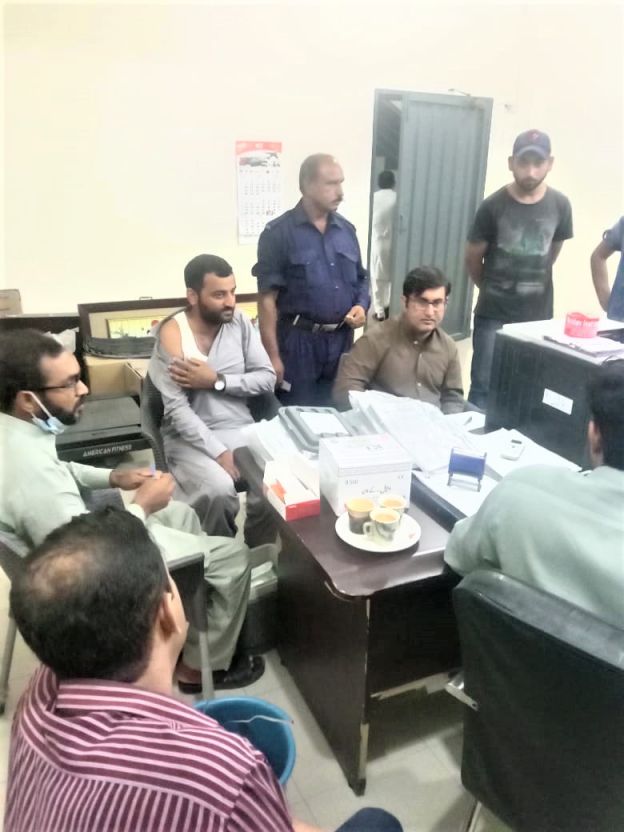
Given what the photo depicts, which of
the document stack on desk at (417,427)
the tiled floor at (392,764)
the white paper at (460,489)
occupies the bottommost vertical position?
the tiled floor at (392,764)

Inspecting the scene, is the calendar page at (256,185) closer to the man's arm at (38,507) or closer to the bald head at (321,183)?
the bald head at (321,183)

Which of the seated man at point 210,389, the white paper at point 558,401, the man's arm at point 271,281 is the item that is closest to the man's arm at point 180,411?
the seated man at point 210,389

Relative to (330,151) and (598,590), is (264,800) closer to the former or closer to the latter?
(598,590)

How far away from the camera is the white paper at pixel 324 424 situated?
1702 millimetres

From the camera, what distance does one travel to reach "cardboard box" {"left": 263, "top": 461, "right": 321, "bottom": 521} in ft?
4.70

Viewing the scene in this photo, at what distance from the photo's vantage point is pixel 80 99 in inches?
128

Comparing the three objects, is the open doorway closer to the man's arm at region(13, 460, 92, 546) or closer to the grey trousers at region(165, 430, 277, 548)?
the grey trousers at region(165, 430, 277, 548)

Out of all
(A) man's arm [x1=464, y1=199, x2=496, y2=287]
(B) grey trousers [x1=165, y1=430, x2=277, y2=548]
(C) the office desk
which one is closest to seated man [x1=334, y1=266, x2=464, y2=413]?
(B) grey trousers [x1=165, y1=430, x2=277, y2=548]

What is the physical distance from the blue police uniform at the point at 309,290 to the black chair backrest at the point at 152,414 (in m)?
0.63

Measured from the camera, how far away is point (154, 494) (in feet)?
5.69

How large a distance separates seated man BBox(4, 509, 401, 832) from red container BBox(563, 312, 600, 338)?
131 cm

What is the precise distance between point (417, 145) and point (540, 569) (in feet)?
11.5

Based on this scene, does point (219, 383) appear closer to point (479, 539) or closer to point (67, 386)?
point (67, 386)

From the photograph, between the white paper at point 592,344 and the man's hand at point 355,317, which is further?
the man's hand at point 355,317
